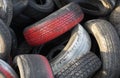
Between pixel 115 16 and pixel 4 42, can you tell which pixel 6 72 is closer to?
pixel 4 42

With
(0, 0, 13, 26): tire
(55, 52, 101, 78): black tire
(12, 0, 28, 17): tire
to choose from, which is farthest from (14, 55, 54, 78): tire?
(12, 0, 28, 17): tire

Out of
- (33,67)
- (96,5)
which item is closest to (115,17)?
(96,5)

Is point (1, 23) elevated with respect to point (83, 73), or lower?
elevated

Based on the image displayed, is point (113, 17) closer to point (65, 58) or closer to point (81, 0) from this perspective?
point (81, 0)

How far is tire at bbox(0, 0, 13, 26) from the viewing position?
7.19 ft

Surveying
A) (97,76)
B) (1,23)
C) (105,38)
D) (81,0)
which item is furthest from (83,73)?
(81,0)

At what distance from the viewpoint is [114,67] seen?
83.0 inches

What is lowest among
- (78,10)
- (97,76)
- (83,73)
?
(97,76)

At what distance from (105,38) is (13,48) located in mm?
743

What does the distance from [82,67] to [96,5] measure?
0.85 meters

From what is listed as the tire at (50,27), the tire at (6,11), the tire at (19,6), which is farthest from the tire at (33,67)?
the tire at (19,6)

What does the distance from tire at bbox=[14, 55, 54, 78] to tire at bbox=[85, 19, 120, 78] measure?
0.53m

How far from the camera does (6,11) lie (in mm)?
2193

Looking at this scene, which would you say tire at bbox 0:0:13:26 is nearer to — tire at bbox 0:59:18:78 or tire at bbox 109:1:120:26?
tire at bbox 0:59:18:78
